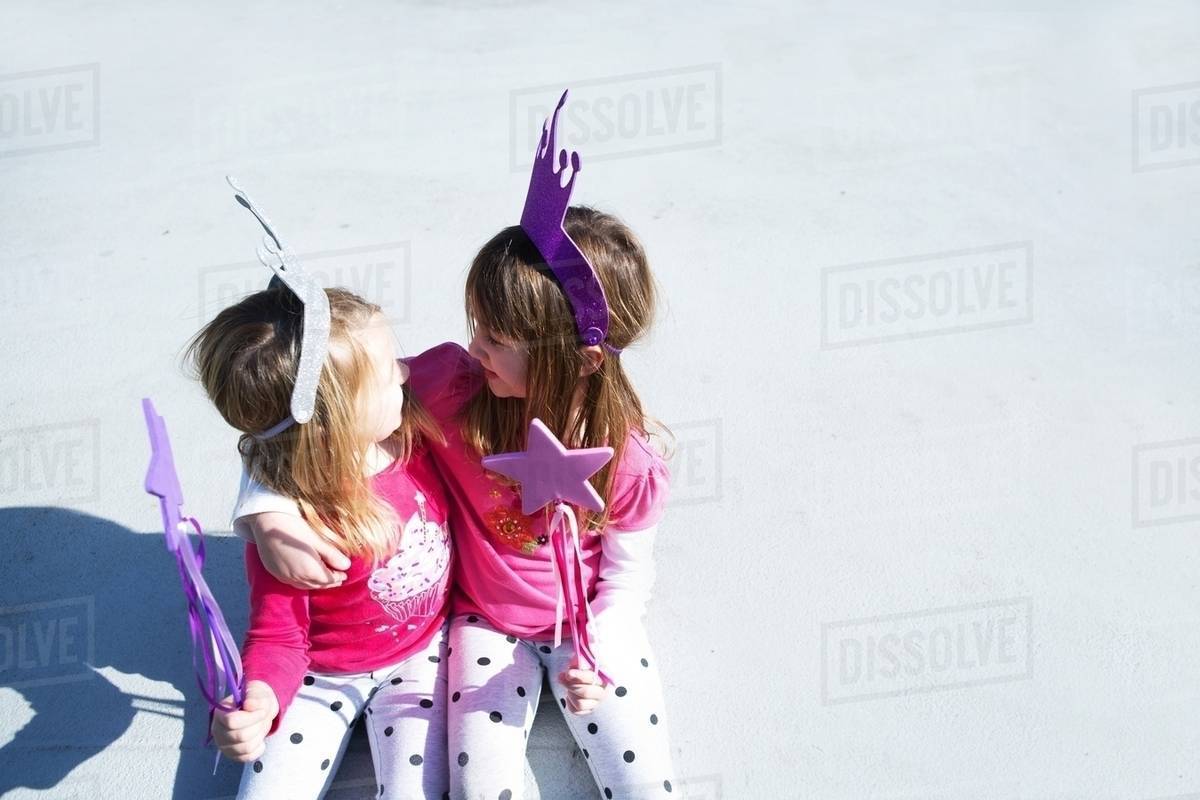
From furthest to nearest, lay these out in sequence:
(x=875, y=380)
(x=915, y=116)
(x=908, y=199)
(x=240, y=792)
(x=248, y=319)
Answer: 1. (x=915, y=116)
2. (x=908, y=199)
3. (x=875, y=380)
4. (x=240, y=792)
5. (x=248, y=319)

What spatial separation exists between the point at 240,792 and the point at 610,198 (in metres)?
1.54

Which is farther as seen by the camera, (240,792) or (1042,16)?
(1042,16)

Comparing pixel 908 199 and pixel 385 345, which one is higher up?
pixel 908 199

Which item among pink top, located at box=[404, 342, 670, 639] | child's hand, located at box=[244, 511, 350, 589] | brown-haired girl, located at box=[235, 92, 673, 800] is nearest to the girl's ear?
brown-haired girl, located at box=[235, 92, 673, 800]

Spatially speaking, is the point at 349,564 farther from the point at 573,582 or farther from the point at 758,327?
the point at 758,327

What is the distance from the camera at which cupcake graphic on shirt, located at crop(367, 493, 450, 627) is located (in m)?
1.44

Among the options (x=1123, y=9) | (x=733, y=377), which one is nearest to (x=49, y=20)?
(x=733, y=377)

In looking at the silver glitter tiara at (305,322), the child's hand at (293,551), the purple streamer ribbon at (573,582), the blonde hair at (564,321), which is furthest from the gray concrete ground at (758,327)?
the silver glitter tiara at (305,322)

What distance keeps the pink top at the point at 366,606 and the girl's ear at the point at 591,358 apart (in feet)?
0.88

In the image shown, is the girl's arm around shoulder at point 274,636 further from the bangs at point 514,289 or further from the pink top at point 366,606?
the bangs at point 514,289

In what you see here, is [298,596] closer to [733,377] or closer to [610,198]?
[733,377]

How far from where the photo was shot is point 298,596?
1.41 metres

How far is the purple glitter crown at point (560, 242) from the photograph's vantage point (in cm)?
126

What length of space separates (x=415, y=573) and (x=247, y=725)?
271 millimetres
